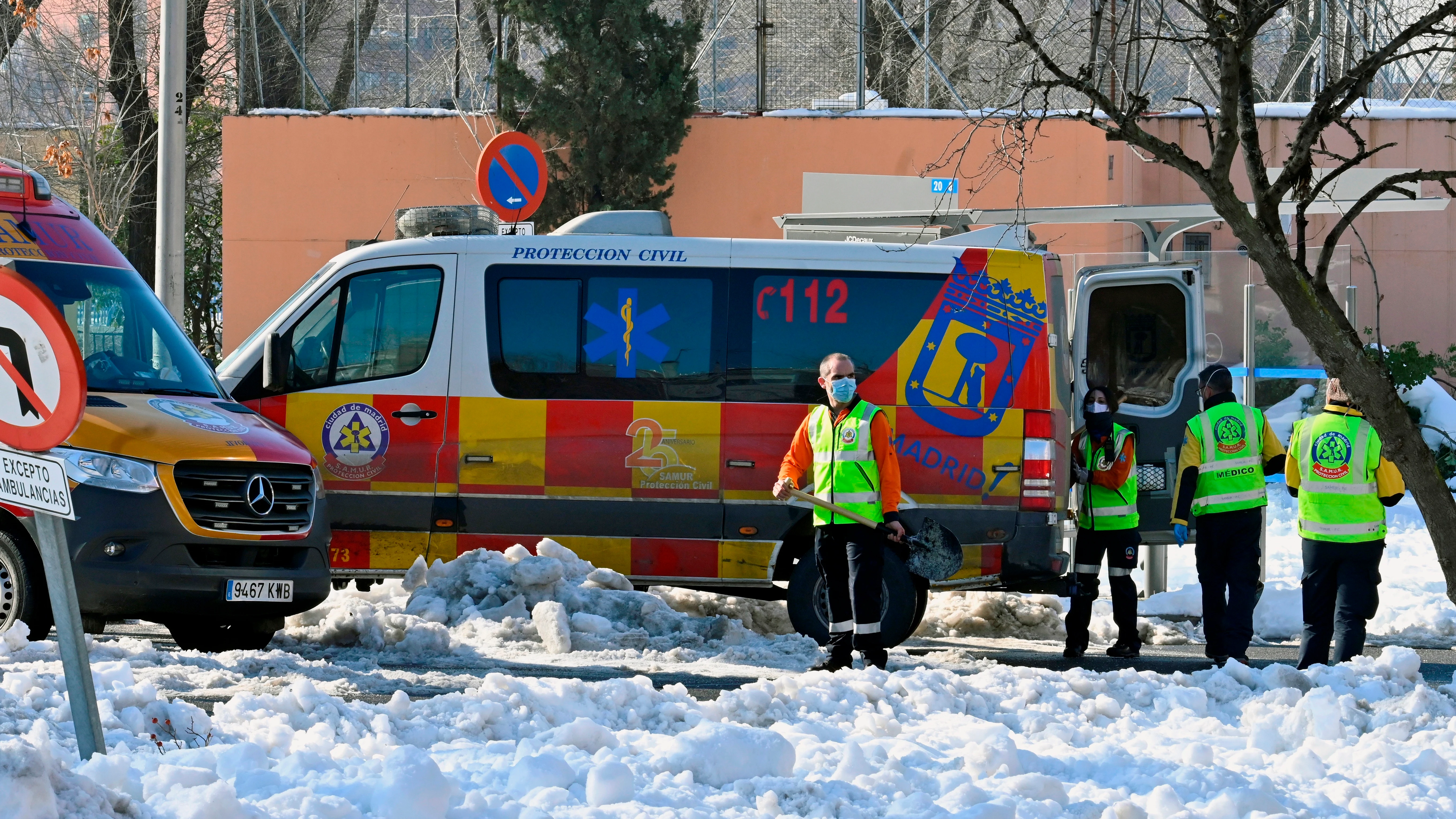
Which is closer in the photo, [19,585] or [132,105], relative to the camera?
→ [19,585]

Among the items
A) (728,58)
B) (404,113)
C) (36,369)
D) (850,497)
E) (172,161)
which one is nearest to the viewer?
(36,369)

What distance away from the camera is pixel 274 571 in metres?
7.41

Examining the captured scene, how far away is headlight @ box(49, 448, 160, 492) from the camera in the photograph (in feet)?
22.8

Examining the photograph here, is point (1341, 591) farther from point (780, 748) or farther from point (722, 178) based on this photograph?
point (722, 178)

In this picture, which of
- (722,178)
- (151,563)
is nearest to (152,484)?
(151,563)

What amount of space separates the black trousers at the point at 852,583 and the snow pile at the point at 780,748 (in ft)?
3.12

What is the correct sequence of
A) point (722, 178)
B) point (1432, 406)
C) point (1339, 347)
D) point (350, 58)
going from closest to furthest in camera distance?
point (1339, 347), point (1432, 406), point (722, 178), point (350, 58)

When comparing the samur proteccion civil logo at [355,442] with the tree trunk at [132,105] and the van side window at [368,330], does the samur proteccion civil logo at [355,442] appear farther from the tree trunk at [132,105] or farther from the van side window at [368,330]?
the tree trunk at [132,105]

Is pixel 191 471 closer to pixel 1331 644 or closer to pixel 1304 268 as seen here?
pixel 1304 268

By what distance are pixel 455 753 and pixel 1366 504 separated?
461cm

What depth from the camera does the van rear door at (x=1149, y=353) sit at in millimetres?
10359

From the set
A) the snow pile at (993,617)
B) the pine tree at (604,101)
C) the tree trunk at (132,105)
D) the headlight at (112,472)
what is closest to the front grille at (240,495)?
the headlight at (112,472)

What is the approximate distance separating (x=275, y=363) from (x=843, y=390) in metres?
3.24

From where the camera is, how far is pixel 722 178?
17.7 m
